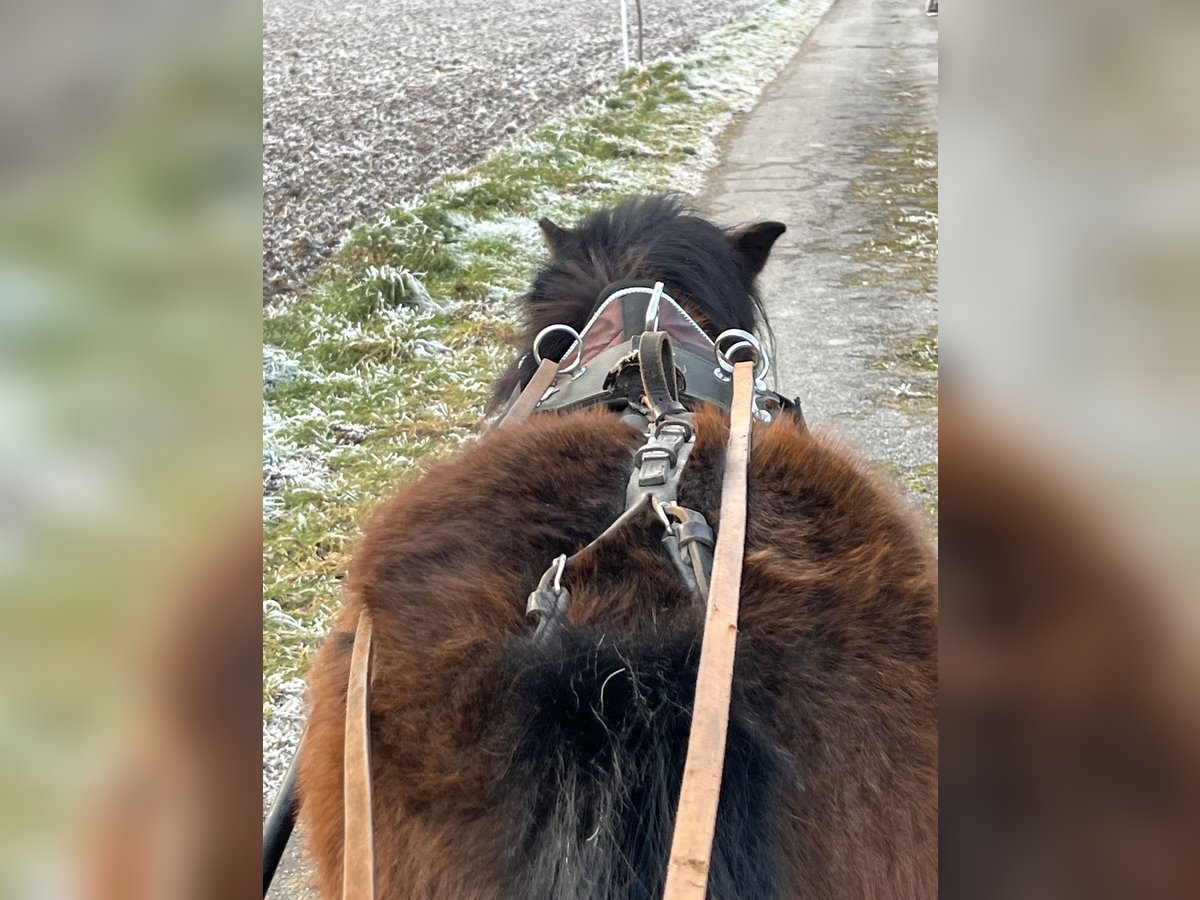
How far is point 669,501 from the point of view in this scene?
1229 mm

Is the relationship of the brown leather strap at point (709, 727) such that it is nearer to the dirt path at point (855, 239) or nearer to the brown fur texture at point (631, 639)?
the brown fur texture at point (631, 639)

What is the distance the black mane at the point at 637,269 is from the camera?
2346 millimetres

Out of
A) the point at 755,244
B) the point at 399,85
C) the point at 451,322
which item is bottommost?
the point at 451,322

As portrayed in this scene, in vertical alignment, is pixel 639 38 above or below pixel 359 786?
below

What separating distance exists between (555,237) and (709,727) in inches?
80.6

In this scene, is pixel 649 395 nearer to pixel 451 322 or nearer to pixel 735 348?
pixel 735 348

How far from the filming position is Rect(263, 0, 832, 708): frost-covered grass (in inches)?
142

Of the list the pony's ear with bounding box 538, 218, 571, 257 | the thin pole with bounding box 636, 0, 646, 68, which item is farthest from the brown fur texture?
the thin pole with bounding box 636, 0, 646, 68
